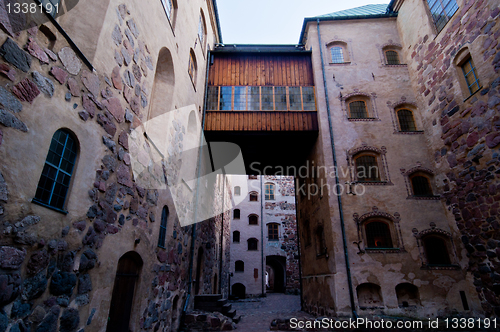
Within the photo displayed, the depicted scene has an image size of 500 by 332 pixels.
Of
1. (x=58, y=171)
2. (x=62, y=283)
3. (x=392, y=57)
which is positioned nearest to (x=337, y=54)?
(x=392, y=57)

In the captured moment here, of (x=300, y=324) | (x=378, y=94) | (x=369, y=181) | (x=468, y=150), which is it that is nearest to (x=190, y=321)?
(x=300, y=324)

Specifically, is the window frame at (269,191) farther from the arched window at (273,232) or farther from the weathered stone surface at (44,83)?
the weathered stone surface at (44,83)

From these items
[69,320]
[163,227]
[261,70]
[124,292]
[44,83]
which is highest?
[261,70]

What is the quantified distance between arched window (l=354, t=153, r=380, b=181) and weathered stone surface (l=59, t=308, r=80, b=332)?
8.87 m

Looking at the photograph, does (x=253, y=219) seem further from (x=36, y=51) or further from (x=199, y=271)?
(x=36, y=51)

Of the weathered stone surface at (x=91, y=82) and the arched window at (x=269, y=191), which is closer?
the weathered stone surface at (x=91, y=82)

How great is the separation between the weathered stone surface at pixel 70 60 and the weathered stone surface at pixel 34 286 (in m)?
2.56

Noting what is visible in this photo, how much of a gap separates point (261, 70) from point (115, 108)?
8.72 metres

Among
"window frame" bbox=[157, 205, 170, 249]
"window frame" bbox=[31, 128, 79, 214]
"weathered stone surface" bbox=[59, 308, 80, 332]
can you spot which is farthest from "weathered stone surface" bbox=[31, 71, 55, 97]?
"window frame" bbox=[157, 205, 170, 249]

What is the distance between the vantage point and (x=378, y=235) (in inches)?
367

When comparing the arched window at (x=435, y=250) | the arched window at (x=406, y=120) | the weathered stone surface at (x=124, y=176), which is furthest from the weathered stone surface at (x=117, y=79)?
the arched window at (x=406, y=120)

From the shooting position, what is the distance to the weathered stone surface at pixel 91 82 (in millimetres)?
4035

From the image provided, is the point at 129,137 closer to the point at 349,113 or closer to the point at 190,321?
the point at 190,321

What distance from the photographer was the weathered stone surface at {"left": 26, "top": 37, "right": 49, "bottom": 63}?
3164 mm
